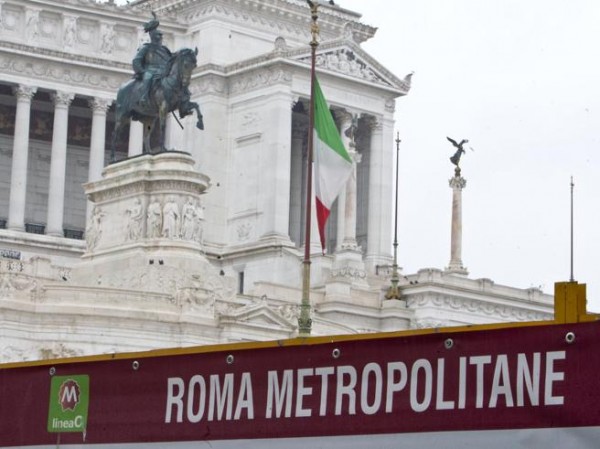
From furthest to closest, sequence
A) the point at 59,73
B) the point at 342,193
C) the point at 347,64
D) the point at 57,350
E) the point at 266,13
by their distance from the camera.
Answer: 1. the point at 266,13
2. the point at 347,64
3. the point at 59,73
4. the point at 342,193
5. the point at 57,350

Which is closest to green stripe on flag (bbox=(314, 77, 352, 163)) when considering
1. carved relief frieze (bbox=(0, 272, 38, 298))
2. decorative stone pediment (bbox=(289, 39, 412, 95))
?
carved relief frieze (bbox=(0, 272, 38, 298))

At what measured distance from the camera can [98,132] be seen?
289 ft

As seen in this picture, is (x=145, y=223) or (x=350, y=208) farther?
(x=350, y=208)

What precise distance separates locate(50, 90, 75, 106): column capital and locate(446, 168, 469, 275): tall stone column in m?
20.0

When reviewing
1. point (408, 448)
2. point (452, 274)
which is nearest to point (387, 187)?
point (452, 274)

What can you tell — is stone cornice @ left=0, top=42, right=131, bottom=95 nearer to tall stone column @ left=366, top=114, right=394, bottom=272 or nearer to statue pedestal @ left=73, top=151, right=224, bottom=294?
tall stone column @ left=366, top=114, right=394, bottom=272

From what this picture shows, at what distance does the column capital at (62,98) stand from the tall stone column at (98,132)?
1.46 meters

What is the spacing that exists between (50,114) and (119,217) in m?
31.8

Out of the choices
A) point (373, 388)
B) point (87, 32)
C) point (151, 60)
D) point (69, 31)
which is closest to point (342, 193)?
point (87, 32)

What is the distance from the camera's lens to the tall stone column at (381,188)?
290 ft

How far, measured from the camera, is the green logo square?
13930 millimetres

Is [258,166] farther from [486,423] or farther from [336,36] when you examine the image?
[486,423]

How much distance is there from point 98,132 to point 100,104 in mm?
1460

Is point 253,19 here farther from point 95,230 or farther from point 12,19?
point 95,230
